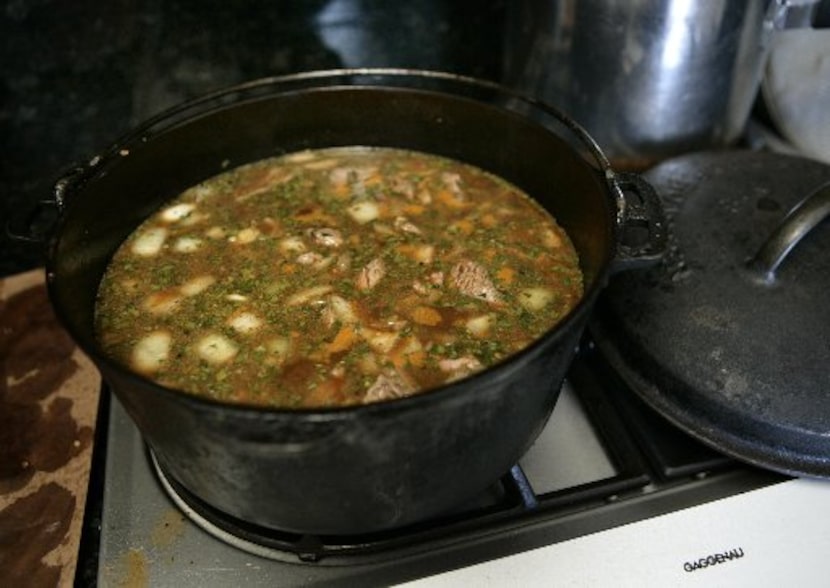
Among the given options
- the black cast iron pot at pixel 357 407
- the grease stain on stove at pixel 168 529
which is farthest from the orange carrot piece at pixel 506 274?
the grease stain on stove at pixel 168 529

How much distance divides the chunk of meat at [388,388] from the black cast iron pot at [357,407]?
6.1 inches

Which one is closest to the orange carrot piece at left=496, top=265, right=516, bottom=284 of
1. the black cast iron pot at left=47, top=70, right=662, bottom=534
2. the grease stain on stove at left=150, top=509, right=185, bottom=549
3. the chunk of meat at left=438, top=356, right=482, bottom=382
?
the black cast iron pot at left=47, top=70, right=662, bottom=534

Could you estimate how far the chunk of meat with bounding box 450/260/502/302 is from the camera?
1345mm

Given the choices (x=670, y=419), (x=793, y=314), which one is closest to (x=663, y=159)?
(x=793, y=314)

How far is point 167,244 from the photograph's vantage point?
1488 millimetres

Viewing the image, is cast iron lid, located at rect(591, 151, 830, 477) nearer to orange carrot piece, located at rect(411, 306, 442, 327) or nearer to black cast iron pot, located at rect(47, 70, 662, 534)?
black cast iron pot, located at rect(47, 70, 662, 534)

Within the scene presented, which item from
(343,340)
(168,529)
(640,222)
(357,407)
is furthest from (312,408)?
(640,222)

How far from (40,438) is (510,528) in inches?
33.9

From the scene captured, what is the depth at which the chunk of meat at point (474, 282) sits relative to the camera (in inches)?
52.9

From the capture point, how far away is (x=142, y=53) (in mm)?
1677

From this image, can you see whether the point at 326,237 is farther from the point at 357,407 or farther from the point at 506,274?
the point at 357,407

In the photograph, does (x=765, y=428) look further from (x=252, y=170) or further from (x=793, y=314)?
(x=252, y=170)

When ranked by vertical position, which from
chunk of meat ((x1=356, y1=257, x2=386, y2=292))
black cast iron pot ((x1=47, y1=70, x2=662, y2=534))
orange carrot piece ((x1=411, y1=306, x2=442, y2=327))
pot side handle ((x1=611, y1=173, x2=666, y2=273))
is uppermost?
pot side handle ((x1=611, y1=173, x2=666, y2=273))

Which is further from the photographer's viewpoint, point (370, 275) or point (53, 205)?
point (370, 275)
